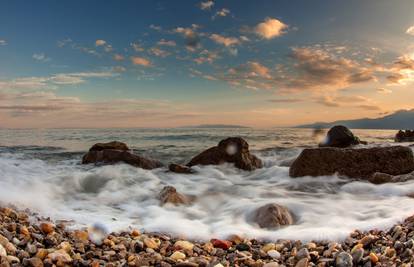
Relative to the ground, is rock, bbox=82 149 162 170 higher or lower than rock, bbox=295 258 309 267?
higher

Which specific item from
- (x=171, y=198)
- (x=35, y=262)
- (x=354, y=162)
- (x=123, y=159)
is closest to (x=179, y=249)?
(x=35, y=262)

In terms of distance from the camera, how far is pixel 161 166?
39.0 ft

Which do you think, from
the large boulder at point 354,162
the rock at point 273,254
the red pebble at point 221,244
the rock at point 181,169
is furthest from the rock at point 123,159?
the rock at point 273,254

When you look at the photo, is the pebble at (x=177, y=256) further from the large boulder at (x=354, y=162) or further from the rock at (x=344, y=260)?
the large boulder at (x=354, y=162)

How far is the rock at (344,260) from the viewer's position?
10.7 ft

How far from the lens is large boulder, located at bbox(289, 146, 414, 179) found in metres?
9.09

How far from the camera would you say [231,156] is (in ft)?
37.3

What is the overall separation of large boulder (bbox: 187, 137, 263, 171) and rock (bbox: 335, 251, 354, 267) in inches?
309

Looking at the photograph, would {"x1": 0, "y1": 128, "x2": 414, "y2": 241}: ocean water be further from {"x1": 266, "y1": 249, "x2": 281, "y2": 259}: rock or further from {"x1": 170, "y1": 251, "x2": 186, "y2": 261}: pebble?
{"x1": 170, "y1": 251, "x2": 186, "y2": 261}: pebble

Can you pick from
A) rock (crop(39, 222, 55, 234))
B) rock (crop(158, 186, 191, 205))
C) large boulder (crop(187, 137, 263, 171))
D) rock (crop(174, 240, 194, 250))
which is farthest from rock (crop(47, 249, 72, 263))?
large boulder (crop(187, 137, 263, 171))

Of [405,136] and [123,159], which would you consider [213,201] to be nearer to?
[123,159]

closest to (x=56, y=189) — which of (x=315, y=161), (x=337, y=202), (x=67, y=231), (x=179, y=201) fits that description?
(x=179, y=201)

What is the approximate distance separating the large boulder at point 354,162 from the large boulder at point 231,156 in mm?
2101

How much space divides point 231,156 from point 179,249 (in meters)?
7.56
